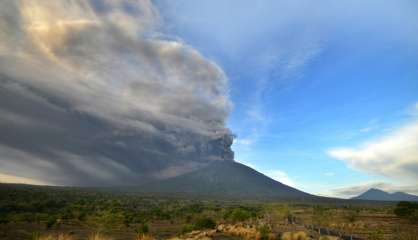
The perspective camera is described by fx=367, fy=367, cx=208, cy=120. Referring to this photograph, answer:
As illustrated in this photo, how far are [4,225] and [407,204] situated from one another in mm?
68766

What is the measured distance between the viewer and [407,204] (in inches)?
2785

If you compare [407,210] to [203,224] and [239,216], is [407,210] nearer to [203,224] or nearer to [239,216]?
[239,216]

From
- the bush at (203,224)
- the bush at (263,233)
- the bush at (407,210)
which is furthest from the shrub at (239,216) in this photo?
the bush at (407,210)

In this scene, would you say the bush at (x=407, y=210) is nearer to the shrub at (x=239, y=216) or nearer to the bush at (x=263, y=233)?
the shrub at (x=239, y=216)

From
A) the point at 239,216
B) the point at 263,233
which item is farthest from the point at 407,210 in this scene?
the point at 263,233

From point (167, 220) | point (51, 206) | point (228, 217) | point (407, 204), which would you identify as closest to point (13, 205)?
point (51, 206)

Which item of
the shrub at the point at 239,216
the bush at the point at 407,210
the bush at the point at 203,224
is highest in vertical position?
the bush at the point at 407,210

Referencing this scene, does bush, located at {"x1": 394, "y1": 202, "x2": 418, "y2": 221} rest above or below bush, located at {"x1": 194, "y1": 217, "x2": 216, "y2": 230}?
above

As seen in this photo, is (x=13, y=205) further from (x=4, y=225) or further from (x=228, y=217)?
(x=228, y=217)

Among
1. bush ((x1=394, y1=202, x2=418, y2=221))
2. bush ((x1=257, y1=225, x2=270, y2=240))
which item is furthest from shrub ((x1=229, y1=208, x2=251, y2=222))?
bush ((x1=394, y1=202, x2=418, y2=221))

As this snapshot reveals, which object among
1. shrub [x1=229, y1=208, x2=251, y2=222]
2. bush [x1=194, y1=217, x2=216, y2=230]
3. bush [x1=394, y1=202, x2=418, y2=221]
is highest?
bush [x1=394, y1=202, x2=418, y2=221]

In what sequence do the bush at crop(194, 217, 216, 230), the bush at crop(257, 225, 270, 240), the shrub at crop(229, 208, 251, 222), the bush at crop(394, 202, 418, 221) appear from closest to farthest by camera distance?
the bush at crop(257, 225, 270, 240) → the bush at crop(194, 217, 216, 230) → the shrub at crop(229, 208, 251, 222) → the bush at crop(394, 202, 418, 221)

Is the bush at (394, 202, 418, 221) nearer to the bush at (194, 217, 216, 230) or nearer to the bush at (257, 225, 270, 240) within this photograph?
the bush at (194, 217, 216, 230)

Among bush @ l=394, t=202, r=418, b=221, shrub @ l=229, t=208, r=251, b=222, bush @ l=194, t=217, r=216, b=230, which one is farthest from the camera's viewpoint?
bush @ l=394, t=202, r=418, b=221
